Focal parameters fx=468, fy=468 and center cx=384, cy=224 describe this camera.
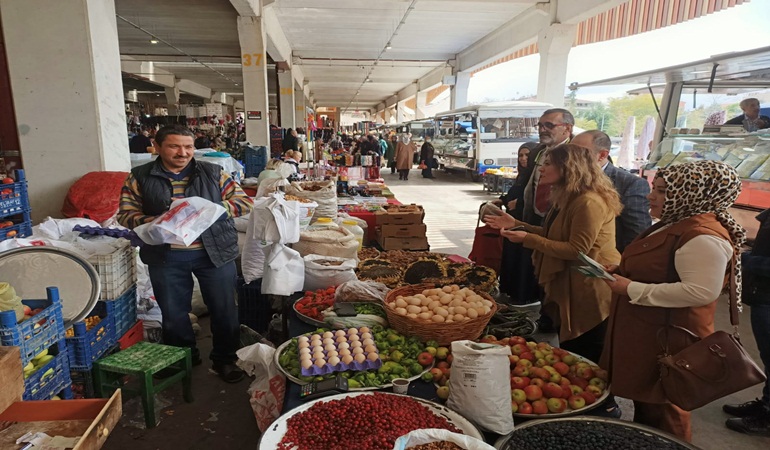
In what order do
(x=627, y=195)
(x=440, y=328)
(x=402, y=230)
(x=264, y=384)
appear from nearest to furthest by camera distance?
(x=440, y=328) < (x=264, y=384) < (x=627, y=195) < (x=402, y=230)

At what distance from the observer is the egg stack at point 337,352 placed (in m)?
2.17

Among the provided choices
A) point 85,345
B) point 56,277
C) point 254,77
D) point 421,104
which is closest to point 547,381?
point 85,345

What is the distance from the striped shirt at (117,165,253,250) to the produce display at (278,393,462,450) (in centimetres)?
171

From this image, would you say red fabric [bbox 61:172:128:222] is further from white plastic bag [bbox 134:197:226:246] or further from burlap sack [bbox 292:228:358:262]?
white plastic bag [bbox 134:197:226:246]

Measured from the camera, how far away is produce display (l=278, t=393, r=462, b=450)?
67.2 inches

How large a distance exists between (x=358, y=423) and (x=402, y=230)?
4.02 metres

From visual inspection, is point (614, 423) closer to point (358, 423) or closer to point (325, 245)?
point (358, 423)

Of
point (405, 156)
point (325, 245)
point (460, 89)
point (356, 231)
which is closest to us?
point (325, 245)

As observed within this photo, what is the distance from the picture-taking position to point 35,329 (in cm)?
230

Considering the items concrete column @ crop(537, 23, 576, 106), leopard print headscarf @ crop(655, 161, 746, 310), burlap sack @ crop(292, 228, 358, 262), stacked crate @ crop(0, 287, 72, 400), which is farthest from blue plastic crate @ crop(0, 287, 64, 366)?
concrete column @ crop(537, 23, 576, 106)

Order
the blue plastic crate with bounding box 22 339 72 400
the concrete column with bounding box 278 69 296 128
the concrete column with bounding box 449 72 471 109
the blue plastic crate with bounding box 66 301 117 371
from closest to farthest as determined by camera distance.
Answer: the blue plastic crate with bounding box 22 339 72 400 → the blue plastic crate with bounding box 66 301 117 371 → the concrete column with bounding box 278 69 296 128 → the concrete column with bounding box 449 72 471 109

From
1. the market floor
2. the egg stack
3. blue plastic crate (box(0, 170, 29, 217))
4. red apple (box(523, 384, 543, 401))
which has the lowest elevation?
the market floor

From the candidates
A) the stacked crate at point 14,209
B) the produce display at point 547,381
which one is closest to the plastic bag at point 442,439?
the produce display at point 547,381

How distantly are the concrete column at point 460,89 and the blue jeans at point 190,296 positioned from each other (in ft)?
55.9
